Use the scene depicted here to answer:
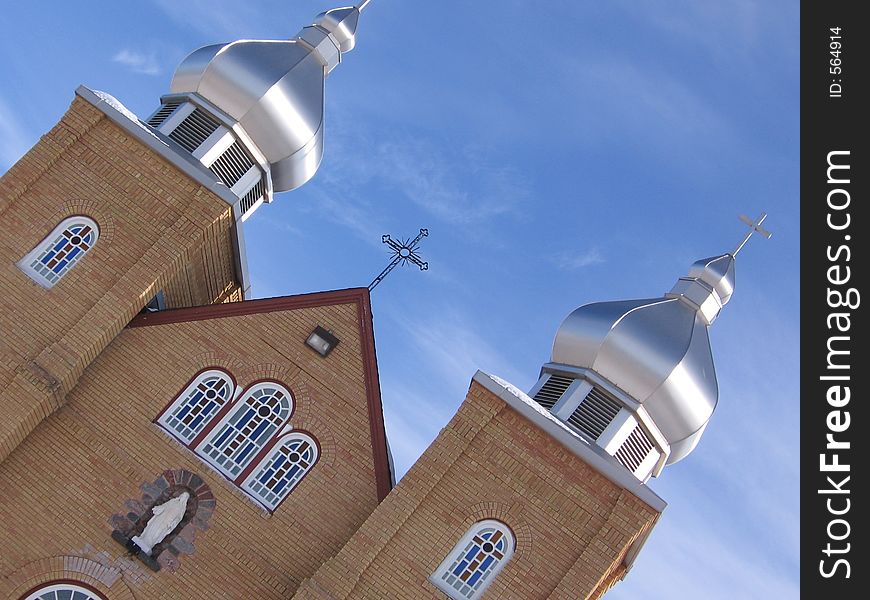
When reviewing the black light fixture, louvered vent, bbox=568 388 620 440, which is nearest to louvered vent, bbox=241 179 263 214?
the black light fixture

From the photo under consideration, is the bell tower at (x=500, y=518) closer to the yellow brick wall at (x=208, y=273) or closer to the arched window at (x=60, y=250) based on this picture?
the yellow brick wall at (x=208, y=273)

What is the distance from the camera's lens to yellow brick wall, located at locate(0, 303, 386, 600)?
14.9 metres

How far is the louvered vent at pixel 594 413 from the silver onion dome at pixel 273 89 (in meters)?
7.56

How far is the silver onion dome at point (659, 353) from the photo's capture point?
17.6 meters

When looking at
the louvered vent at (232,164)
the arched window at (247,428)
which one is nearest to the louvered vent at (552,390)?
the arched window at (247,428)

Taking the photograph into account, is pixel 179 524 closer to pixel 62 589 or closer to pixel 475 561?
pixel 62 589

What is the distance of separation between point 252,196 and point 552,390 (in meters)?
7.14

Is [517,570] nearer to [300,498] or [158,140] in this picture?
[300,498]

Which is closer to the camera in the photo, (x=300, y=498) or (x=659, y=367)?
(x=300, y=498)

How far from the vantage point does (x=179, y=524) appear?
15219 millimetres

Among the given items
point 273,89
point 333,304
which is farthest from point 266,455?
point 273,89

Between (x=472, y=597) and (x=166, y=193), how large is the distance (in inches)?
328

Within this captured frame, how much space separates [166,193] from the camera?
55.9 feet
